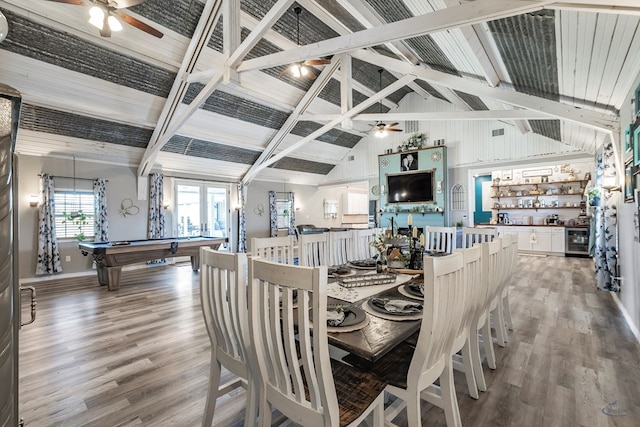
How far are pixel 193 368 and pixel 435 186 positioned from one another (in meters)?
7.65

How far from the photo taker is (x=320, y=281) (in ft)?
3.57

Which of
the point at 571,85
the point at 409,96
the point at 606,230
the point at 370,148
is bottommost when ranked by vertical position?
the point at 606,230

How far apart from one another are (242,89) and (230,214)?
4.27 m

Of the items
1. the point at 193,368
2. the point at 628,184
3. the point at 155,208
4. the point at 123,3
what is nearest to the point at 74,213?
the point at 155,208

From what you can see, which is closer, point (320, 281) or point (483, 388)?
point (320, 281)

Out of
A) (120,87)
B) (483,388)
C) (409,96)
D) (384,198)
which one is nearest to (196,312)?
(483,388)

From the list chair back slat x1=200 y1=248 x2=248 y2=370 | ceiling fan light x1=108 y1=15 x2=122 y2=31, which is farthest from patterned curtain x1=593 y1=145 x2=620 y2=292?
ceiling fan light x1=108 y1=15 x2=122 y2=31

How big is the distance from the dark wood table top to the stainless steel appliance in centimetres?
865

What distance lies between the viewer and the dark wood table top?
4.17 feet

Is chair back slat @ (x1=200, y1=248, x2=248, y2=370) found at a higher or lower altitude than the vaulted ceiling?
lower

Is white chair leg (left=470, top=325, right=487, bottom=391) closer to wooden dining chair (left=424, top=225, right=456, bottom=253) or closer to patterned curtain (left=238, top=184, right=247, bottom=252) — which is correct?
wooden dining chair (left=424, top=225, right=456, bottom=253)

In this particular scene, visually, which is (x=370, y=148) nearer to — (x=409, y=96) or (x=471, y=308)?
(x=409, y=96)

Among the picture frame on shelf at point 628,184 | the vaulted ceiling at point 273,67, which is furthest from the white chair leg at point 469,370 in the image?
the picture frame on shelf at point 628,184

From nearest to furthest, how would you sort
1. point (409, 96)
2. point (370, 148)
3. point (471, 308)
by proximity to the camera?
point (471, 308), point (409, 96), point (370, 148)
